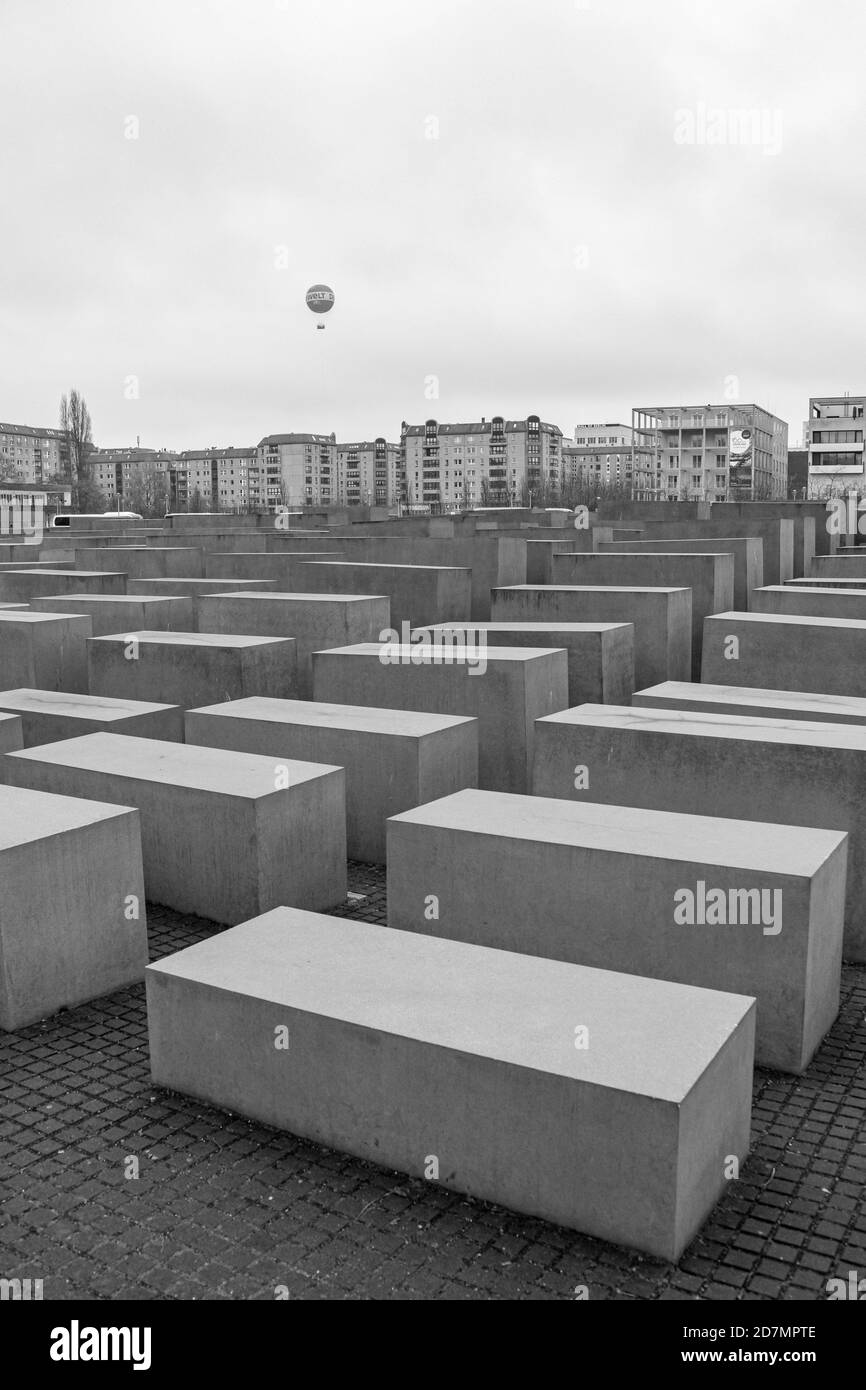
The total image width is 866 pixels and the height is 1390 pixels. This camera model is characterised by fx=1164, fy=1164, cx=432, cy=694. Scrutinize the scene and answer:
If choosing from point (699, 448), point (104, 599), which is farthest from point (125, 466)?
point (104, 599)

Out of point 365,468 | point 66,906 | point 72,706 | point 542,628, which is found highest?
point 365,468

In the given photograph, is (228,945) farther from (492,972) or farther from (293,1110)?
(492,972)

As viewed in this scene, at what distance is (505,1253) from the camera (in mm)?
4031

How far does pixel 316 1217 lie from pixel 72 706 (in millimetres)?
6474

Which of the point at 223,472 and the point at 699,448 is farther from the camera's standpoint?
the point at 223,472

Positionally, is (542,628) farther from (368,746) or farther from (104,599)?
(104,599)

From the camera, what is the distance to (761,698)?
30.0ft

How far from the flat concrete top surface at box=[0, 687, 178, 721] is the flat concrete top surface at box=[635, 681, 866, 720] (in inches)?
162

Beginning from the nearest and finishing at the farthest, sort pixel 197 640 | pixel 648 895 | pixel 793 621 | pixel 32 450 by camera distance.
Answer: pixel 648 895 < pixel 793 621 < pixel 197 640 < pixel 32 450

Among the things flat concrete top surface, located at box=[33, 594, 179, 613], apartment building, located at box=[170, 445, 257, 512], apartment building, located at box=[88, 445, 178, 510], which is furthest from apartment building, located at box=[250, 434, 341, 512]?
flat concrete top surface, located at box=[33, 594, 179, 613]

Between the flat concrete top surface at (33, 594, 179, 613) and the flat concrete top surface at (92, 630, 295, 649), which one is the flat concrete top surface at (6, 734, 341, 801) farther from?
the flat concrete top surface at (33, 594, 179, 613)

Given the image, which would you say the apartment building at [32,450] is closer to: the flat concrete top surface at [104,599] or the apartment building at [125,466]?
the apartment building at [125,466]

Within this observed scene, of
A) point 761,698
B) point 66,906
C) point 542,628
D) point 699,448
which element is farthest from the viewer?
point 699,448

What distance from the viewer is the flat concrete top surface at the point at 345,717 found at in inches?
347
